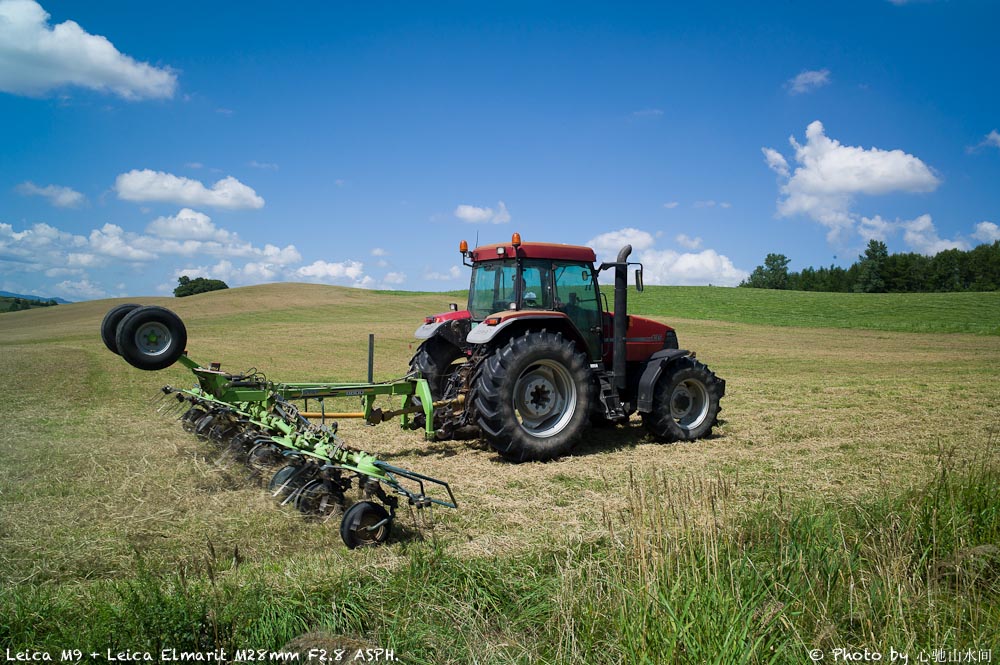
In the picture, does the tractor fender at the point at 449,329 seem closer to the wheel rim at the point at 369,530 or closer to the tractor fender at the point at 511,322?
the tractor fender at the point at 511,322

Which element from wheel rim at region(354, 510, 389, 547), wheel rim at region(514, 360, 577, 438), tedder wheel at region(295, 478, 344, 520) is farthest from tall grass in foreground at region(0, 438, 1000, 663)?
A: wheel rim at region(514, 360, 577, 438)

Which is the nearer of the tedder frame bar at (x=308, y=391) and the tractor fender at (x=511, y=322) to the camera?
the tedder frame bar at (x=308, y=391)

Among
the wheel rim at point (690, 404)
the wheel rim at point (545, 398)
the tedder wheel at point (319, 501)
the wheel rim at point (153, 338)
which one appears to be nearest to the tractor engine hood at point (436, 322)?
the wheel rim at point (545, 398)

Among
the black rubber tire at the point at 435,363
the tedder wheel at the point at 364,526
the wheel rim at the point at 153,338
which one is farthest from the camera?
the black rubber tire at the point at 435,363

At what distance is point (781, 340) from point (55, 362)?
25.8 m

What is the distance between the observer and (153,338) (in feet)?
21.1

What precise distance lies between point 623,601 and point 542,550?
3.90 feet

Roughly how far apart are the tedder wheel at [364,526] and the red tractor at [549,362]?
2362 millimetres

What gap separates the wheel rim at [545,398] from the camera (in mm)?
6863

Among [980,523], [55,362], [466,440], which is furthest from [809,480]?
[55,362]

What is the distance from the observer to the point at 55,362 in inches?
578

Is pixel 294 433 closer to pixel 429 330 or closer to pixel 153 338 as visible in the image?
pixel 153 338

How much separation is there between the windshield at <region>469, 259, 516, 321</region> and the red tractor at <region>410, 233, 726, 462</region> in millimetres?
13

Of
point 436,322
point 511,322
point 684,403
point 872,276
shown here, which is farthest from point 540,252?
point 872,276
